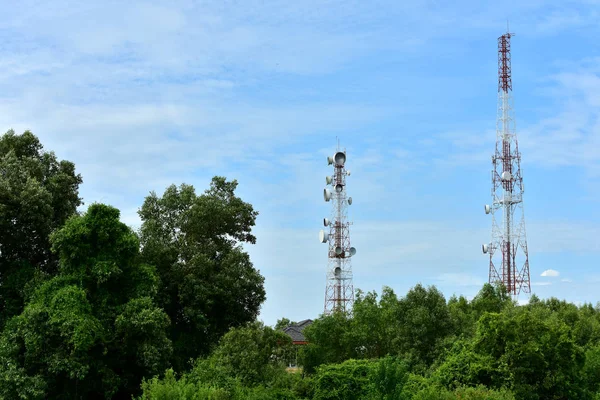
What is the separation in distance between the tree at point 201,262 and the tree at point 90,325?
2.55 m

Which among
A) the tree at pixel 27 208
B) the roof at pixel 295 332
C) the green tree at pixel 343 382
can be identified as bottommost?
the green tree at pixel 343 382

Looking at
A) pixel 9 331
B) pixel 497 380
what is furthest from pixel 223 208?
pixel 497 380

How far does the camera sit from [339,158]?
37625 mm

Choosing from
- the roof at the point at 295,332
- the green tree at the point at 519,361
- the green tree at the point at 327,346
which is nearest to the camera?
the green tree at the point at 519,361

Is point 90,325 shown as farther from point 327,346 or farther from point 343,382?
point 327,346

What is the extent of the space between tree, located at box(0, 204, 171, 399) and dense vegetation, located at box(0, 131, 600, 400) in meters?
0.05

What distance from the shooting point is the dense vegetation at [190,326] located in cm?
2342

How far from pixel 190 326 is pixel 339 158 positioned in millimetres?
13098

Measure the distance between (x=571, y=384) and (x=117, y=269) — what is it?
17.3 metres

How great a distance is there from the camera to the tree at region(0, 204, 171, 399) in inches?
915

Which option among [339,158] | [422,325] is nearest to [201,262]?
[422,325]

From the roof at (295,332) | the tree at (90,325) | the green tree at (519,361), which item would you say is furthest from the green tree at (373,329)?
the roof at (295,332)

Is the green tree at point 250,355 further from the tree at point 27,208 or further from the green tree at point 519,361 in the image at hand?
the tree at point 27,208

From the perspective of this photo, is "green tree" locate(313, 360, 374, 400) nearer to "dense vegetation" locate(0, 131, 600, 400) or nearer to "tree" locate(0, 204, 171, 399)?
"dense vegetation" locate(0, 131, 600, 400)
